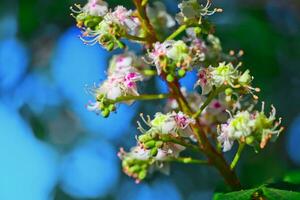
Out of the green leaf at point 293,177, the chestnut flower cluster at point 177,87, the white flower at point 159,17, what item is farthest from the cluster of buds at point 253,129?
the white flower at point 159,17

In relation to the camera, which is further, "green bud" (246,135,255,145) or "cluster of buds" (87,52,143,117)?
"cluster of buds" (87,52,143,117)

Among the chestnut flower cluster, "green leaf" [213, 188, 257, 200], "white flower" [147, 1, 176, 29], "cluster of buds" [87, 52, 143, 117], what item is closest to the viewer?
"green leaf" [213, 188, 257, 200]

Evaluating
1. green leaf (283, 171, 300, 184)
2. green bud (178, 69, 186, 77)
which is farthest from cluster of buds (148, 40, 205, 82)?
green leaf (283, 171, 300, 184)

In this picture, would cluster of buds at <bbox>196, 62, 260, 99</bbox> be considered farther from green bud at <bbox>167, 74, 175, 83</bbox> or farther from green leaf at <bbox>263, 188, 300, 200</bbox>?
green leaf at <bbox>263, 188, 300, 200</bbox>

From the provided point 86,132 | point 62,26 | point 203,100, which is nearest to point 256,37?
point 62,26

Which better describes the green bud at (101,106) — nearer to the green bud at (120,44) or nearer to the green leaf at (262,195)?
the green bud at (120,44)

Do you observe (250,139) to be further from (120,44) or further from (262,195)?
(120,44)

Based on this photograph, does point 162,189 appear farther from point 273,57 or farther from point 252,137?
Result: point 252,137

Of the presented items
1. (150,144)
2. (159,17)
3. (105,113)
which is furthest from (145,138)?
→ (159,17)
